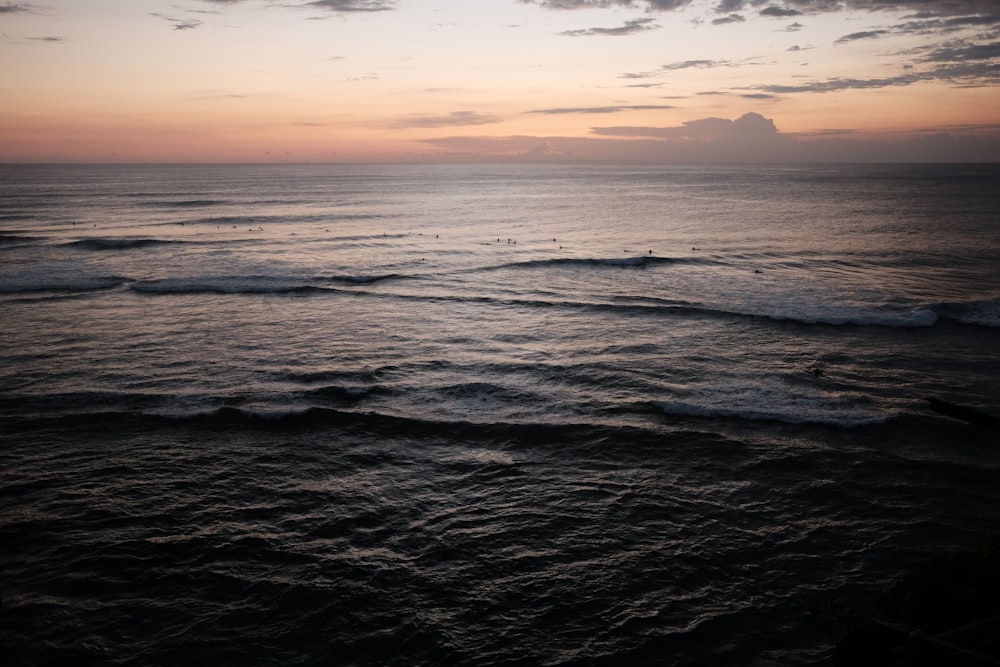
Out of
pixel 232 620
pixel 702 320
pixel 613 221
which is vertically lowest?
pixel 232 620

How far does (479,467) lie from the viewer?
14.0 m

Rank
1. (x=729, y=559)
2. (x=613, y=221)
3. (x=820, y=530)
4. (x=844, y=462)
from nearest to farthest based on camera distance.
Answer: (x=729, y=559), (x=820, y=530), (x=844, y=462), (x=613, y=221)

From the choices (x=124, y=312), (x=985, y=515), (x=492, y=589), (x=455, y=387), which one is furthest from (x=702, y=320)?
(x=124, y=312)

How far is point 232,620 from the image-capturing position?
9.24 metres

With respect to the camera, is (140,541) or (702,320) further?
(702,320)

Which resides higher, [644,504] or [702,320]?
[702,320]

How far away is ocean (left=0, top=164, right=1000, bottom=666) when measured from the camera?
30.4ft

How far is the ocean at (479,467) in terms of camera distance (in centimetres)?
926

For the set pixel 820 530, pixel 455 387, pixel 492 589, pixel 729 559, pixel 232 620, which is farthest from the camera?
pixel 455 387

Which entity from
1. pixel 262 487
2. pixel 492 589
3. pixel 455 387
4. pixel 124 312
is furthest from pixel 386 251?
pixel 492 589

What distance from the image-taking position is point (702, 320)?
88.3ft

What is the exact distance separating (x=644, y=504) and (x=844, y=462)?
5.29 meters

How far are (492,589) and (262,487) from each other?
230 inches

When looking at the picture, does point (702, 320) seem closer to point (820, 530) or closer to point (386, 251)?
point (820, 530)
